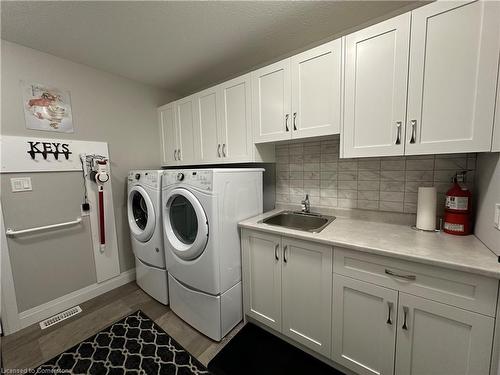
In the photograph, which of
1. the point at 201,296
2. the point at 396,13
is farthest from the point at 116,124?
the point at 396,13

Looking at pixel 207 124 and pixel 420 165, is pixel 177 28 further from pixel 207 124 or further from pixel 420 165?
pixel 420 165

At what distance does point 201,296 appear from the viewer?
1548 millimetres

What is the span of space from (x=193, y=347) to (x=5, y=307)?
1.58 meters

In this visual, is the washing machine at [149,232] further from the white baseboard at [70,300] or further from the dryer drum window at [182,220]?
the white baseboard at [70,300]

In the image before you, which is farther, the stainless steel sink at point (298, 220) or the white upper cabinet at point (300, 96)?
the stainless steel sink at point (298, 220)

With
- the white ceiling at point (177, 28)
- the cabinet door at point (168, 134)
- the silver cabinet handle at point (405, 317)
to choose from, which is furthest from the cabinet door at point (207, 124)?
the silver cabinet handle at point (405, 317)

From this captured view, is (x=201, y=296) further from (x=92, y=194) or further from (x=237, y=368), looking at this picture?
(x=92, y=194)

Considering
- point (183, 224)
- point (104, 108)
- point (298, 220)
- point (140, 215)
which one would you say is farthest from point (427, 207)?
point (104, 108)

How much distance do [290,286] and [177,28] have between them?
2.09 m

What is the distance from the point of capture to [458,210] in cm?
118

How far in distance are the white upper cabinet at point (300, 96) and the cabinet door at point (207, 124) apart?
48 cm

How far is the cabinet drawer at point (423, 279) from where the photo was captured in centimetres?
82

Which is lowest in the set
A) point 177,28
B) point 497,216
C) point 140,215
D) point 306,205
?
point 140,215

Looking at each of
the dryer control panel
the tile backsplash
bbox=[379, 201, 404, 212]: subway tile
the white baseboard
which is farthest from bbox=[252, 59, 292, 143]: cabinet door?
the white baseboard
